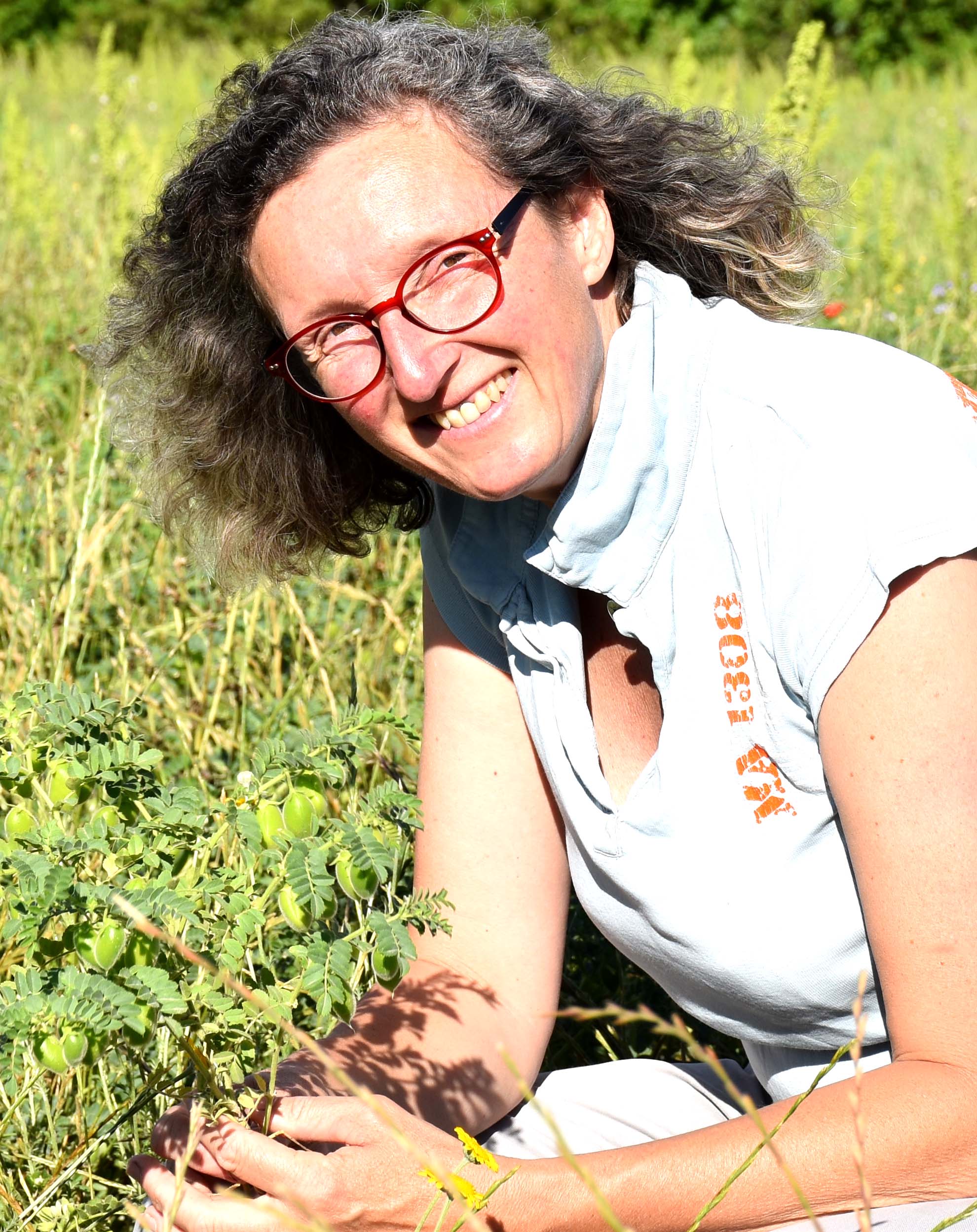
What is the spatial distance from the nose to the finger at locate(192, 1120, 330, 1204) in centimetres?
81

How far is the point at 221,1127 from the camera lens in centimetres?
135

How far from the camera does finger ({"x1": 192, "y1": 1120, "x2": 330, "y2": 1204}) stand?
134 centimetres

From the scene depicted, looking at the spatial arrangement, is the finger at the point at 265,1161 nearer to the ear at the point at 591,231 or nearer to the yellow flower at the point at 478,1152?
the yellow flower at the point at 478,1152

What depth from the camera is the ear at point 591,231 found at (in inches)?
64.4

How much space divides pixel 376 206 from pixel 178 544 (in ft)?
4.98

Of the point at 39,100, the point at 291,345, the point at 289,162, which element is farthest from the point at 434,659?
the point at 39,100

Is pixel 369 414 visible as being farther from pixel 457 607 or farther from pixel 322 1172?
pixel 322 1172

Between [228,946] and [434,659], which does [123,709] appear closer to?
[228,946]

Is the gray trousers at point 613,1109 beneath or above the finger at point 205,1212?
beneath

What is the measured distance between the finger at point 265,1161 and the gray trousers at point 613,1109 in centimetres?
40

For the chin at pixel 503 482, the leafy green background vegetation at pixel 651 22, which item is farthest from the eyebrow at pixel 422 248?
the leafy green background vegetation at pixel 651 22

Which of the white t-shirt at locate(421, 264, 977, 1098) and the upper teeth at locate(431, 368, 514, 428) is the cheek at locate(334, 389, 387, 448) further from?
the white t-shirt at locate(421, 264, 977, 1098)

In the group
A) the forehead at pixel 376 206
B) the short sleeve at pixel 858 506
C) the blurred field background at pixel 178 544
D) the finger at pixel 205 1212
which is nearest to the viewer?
the short sleeve at pixel 858 506

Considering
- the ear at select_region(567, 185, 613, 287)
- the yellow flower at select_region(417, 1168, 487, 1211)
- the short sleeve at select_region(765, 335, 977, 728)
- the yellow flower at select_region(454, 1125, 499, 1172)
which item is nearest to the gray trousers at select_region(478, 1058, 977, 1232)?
the yellow flower at select_region(417, 1168, 487, 1211)
